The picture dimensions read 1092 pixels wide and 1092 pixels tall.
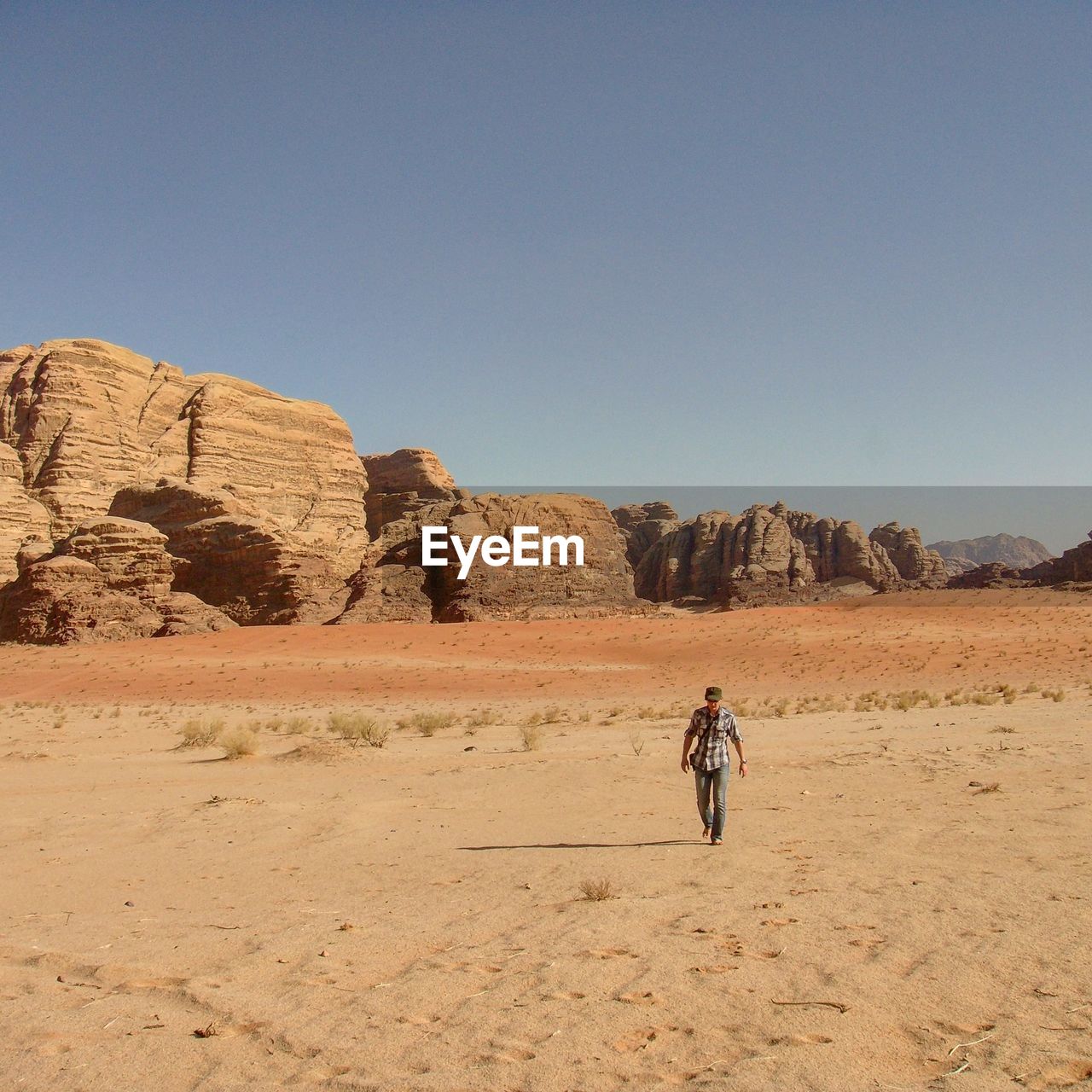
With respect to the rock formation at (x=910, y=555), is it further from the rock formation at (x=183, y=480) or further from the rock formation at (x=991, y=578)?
the rock formation at (x=183, y=480)

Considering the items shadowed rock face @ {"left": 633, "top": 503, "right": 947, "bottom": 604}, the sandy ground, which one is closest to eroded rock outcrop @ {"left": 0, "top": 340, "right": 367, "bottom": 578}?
shadowed rock face @ {"left": 633, "top": 503, "right": 947, "bottom": 604}

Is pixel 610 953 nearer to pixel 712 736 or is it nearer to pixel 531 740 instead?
pixel 712 736

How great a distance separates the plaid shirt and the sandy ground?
74 cm

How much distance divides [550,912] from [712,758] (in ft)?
8.05

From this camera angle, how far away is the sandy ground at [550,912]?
388 cm

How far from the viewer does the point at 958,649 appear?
31.4m

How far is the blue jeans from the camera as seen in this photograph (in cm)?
809

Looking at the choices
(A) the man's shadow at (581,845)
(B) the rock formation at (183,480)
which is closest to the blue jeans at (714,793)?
(A) the man's shadow at (581,845)

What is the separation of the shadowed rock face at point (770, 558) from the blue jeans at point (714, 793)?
57.1 metres

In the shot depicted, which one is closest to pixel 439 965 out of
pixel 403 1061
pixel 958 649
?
pixel 403 1061

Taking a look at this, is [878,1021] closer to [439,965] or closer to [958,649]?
[439,965]

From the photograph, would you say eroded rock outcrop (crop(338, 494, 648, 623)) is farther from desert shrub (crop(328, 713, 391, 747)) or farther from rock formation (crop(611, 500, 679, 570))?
rock formation (crop(611, 500, 679, 570))

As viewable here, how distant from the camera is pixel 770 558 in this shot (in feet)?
232

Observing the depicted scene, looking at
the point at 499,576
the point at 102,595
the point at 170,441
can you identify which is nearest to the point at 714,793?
the point at 102,595
